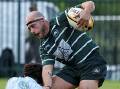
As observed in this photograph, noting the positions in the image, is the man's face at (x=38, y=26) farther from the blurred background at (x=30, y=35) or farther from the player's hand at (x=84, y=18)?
the blurred background at (x=30, y=35)

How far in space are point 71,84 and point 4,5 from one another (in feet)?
31.7

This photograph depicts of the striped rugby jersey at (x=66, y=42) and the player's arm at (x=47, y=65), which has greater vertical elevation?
the striped rugby jersey at (x=66, y=42)

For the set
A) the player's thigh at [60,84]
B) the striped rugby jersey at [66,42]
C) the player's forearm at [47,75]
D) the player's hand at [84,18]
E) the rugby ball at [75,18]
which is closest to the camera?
the player's hand at [84,18]

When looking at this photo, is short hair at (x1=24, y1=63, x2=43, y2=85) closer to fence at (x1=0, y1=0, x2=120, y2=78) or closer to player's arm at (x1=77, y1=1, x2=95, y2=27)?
player's arm at (x1=77, y1=1, x2=95, y2=27)

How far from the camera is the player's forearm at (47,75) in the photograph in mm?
8445

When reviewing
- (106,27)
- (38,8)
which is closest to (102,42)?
(106,27)

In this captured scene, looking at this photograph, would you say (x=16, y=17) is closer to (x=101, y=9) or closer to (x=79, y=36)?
(x=101, y=9)

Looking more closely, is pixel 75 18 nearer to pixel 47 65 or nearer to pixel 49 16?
pixel 47 65

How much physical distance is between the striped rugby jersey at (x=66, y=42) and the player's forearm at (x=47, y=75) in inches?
7.2

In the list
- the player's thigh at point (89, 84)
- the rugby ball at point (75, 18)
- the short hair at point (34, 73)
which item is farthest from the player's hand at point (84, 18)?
the short hair at point (34, 73)

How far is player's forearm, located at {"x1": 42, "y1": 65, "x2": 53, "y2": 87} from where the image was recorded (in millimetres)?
8445

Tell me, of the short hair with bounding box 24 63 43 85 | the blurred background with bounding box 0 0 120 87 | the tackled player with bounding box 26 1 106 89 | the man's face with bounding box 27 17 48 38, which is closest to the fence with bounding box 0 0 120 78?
the blurred background with bounding box 0 0 120 87

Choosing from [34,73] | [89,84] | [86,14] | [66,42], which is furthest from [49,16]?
[86,14]

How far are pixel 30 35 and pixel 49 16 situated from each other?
714 millimetres
